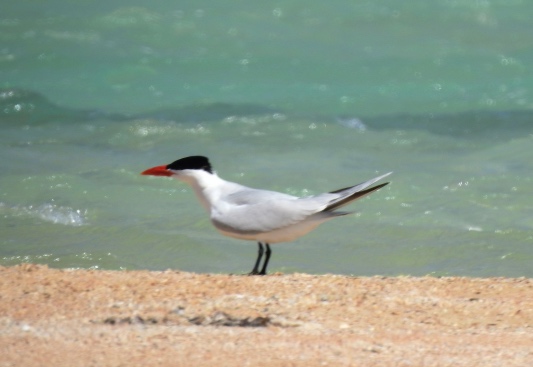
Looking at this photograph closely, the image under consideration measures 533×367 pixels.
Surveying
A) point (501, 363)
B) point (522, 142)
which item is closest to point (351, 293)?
point (501, 363)

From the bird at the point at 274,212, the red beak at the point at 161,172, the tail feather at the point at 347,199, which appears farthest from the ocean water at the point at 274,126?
the tail feather at the point at 347,199

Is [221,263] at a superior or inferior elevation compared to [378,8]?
inferior

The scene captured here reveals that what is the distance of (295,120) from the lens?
563 inches

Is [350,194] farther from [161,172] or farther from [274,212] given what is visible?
[161,172]

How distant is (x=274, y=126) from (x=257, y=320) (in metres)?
9.01

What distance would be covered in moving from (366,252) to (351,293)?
11.0 feet

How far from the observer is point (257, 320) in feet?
16.6

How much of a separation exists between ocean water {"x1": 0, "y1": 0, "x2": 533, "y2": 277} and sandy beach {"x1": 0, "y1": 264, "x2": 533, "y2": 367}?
7.93 feet

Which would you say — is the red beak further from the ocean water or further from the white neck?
the ocean water

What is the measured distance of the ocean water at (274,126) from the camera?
9.12 meters

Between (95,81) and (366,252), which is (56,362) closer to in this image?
(366,252)

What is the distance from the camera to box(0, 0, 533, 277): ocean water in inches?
359

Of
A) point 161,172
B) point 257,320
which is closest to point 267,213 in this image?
point 161,172

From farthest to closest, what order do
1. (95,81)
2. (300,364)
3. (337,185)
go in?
(95,81) → (337,185) → (300,364)
